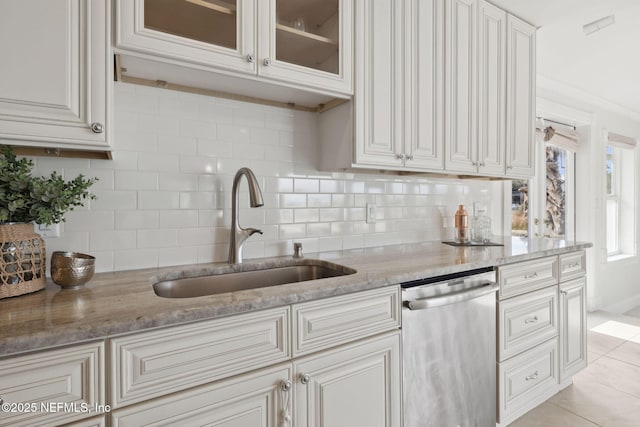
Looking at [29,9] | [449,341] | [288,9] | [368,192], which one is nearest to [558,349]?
[449,341]

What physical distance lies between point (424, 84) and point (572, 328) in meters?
1.80

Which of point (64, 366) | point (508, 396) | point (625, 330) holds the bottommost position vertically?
point (625, 330)

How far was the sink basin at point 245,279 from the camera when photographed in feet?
4.62

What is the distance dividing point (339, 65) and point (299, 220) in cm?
80

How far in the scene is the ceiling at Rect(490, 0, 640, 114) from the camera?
2.15 m

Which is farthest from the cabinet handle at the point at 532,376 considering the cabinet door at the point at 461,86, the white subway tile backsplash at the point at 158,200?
the white subway tile backsplash at the point at 158,200

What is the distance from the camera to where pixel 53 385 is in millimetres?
754

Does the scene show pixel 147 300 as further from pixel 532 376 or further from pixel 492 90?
pixel 492 90

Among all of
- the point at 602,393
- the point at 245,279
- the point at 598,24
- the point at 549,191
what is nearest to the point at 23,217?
the point at 245,279

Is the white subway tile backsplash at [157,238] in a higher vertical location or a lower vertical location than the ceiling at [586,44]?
lower

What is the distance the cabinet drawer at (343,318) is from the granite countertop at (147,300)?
0.12ft

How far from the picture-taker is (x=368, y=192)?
6.88ft

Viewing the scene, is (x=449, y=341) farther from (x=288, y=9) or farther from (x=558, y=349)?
(x=288, y=9)

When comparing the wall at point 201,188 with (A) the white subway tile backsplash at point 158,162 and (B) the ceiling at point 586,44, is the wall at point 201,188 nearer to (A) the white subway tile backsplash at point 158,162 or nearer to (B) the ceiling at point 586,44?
(A) the white subway tile backsplash at point 158,162
